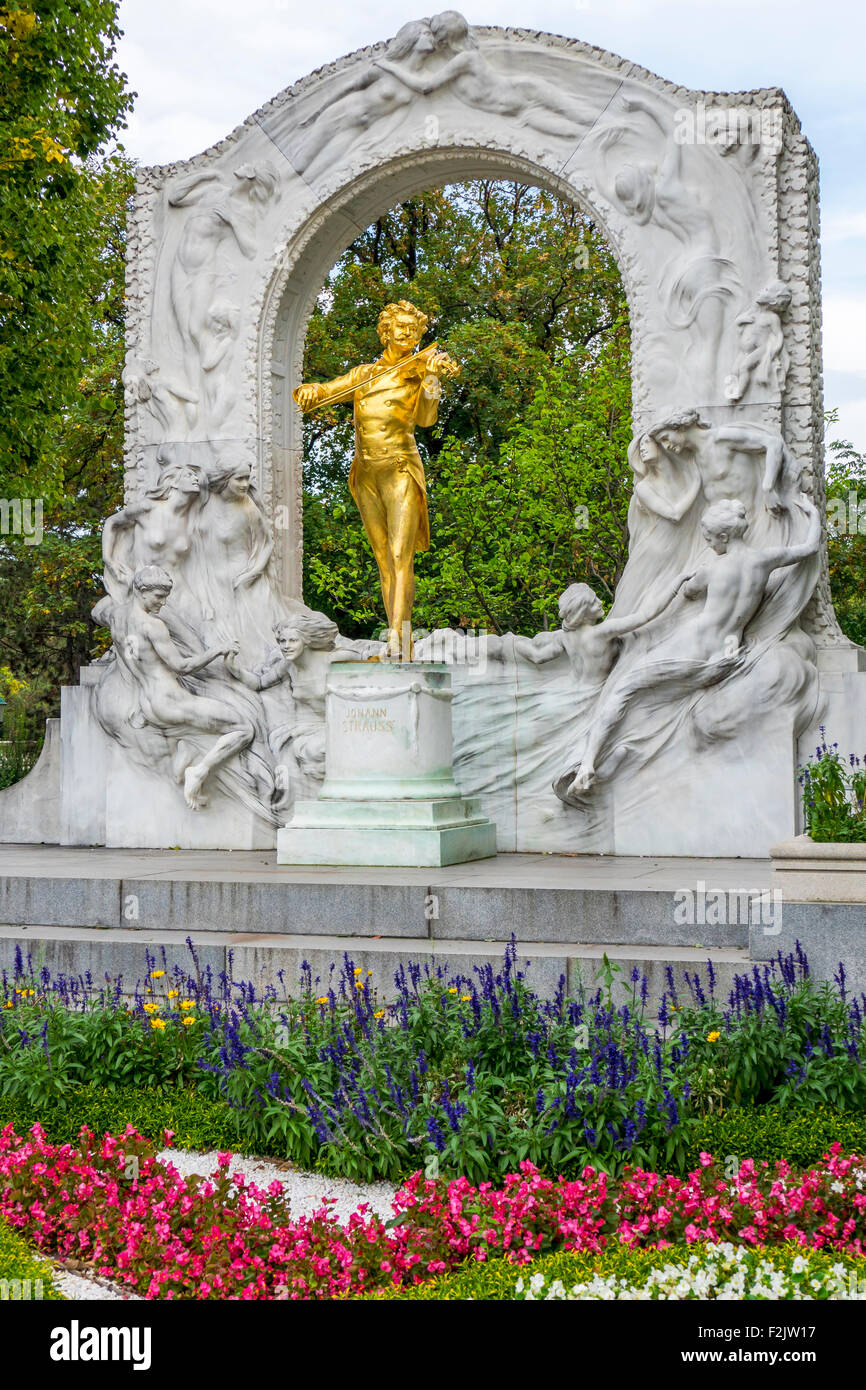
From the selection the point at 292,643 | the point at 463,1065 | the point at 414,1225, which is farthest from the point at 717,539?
the point at 414,1225

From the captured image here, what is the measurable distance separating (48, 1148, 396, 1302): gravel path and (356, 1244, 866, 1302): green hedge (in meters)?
0.57

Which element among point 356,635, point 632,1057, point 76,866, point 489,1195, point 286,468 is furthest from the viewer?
point 356,635

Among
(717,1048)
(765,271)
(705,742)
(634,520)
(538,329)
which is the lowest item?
(717,1048)

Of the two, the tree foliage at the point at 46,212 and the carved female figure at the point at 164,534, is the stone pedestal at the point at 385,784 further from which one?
the tree foliage at the point at 46,212

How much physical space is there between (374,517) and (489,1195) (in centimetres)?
654

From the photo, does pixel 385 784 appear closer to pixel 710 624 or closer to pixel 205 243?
pixel 710 624

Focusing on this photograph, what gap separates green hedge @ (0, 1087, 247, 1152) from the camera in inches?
195

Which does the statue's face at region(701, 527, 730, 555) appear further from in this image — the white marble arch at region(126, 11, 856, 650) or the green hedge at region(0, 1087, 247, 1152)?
the green hedge at region(0, 1087, 247, 1152)

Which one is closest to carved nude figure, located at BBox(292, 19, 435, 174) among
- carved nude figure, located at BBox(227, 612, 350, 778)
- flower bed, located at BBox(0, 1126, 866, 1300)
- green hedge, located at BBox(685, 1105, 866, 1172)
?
carved nude figure, located at BBox(227, 612, 350, 778)

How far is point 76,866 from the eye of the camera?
8.77 metres

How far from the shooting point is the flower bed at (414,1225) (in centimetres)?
377
